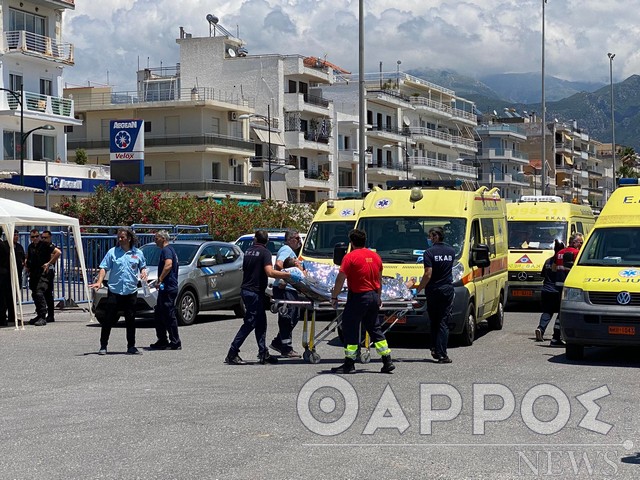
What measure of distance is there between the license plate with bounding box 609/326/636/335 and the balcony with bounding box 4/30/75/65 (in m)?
43.6

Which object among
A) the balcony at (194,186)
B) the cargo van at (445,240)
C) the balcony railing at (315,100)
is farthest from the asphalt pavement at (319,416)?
the balcony railing at (315,100)

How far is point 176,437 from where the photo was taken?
355 inches

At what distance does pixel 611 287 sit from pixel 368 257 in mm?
3495

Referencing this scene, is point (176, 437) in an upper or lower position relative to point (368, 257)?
lower

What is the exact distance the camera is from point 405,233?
17172 millimetres

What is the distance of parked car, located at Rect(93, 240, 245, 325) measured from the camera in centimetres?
2036

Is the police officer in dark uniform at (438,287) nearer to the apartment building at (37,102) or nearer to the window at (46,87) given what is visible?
the apartment building at (37,102)

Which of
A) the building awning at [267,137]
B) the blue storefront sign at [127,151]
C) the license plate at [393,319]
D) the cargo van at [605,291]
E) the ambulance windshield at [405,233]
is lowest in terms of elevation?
the license plate at [393,319]

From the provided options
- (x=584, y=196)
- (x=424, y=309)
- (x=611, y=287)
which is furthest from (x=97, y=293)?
(x=584, y=196)

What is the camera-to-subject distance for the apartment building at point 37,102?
51.7 metres

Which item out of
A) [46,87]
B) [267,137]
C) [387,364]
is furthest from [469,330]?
[267,137]

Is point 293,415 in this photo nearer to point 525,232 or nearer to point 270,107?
point 525,232

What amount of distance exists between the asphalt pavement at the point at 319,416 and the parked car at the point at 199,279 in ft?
15.0

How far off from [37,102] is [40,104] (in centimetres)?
18
